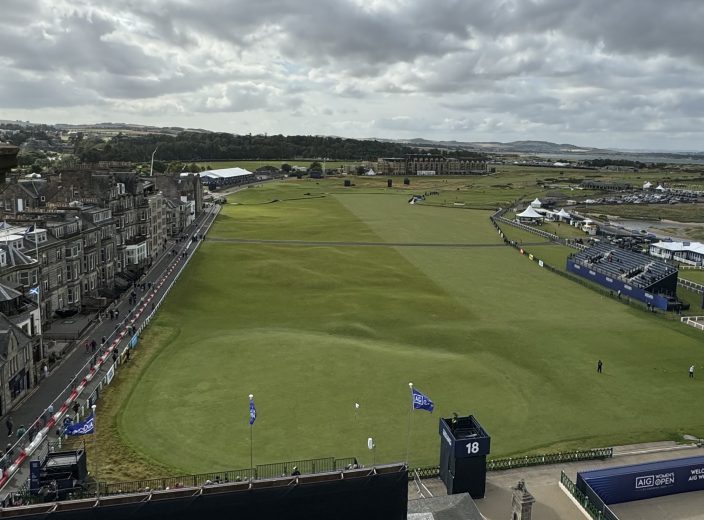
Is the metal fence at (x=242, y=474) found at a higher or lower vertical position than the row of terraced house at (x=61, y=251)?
lower

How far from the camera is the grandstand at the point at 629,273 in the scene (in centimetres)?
6812

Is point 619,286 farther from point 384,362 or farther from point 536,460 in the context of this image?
point 536,460

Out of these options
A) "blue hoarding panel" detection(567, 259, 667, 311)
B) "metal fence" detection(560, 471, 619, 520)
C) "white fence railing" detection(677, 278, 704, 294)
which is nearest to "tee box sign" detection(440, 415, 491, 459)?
"metal fence" detection(560, 471, 619, 520)

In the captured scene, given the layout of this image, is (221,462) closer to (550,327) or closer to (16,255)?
(16,255)

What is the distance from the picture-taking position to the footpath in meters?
30.3

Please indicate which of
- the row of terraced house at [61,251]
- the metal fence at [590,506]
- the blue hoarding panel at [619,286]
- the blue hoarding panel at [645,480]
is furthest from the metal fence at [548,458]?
the blue hoarding panel at [619,286]

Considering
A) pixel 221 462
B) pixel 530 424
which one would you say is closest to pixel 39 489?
pixel 221 462

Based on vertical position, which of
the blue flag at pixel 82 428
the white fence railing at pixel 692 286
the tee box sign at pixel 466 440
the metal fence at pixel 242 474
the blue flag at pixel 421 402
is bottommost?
the metal fence at pixel 242 474

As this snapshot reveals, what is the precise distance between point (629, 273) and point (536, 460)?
50.5m

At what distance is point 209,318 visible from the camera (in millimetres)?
56750

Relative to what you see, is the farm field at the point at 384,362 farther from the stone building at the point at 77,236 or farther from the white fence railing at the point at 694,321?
the stone building at the point at 77,236

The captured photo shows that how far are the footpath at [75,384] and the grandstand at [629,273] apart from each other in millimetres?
53735

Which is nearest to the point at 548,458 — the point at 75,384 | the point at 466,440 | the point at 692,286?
the point at 466,440

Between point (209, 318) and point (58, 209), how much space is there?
71.9 ft
